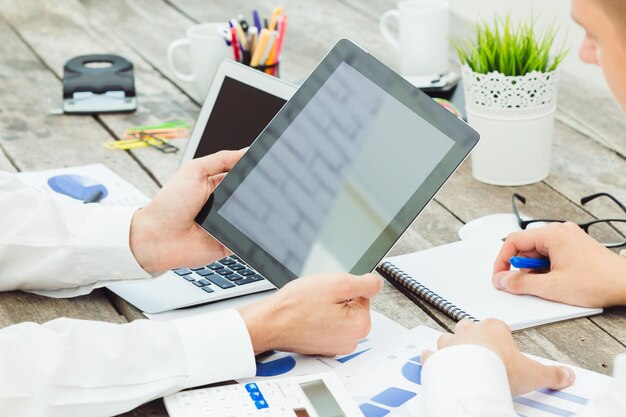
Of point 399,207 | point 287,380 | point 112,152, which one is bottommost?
point 112,152

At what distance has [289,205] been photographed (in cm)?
123

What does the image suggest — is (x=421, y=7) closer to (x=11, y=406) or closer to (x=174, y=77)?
(x=174, y=77)

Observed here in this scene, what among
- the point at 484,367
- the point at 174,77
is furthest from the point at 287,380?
the point at 174,77

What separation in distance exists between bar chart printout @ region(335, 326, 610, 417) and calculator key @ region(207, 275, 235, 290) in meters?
0.23

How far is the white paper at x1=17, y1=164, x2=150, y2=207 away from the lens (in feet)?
5.20

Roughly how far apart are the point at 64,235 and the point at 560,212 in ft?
2.44

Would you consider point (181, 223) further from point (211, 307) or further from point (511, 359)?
point (511, 359)

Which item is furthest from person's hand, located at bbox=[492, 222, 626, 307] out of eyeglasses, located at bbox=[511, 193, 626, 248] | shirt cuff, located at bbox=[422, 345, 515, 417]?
shirt cuff, located at bbox=[422, 345, 515, 417]

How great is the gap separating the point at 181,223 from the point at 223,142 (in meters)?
0.22

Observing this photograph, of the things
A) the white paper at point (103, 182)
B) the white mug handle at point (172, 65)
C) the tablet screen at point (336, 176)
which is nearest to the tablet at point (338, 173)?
the tablet screen at point (336, 176)

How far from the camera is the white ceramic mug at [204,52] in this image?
1.98 metres

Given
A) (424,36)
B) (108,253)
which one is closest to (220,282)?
(108,253)

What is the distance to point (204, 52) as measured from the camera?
199 centimetres

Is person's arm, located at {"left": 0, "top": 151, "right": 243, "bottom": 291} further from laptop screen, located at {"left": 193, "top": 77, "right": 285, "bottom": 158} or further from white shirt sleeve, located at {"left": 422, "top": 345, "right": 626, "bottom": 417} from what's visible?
white shirt sleeve, located at {"left": 422, "top": 345, "right": 626, "bottom": 417}
